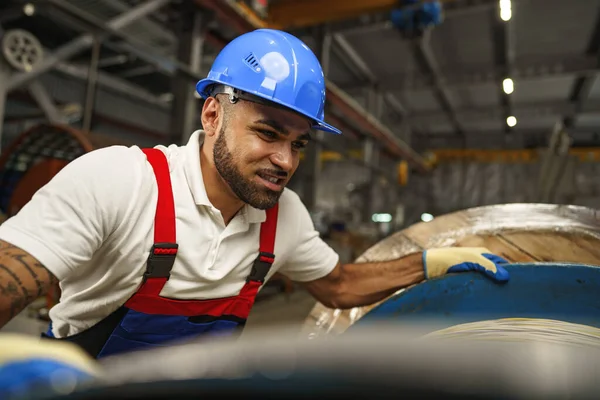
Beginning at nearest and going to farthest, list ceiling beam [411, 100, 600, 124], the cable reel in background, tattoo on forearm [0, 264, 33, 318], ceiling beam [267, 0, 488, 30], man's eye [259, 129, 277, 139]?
1. tattoo on forearm [0, 264, 33, 318]
2. man's eye [259, 129, 277, 139]
3. the cable reel in background
4. ceiling beam [267, 0, 488, 30]
5. ceiling beam [411, 100, 600, 124]

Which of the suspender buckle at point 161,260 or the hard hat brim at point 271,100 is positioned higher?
the hard hat brim at point 271,100

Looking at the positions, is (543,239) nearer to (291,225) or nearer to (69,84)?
(291,225)

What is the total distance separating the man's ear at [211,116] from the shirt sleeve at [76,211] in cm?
27

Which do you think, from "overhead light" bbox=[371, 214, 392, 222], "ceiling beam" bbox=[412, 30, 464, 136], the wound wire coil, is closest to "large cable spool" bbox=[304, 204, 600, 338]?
the wound wire coil

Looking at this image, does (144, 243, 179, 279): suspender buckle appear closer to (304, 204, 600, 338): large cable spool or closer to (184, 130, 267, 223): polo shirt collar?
(184, 130, 267, 223): polo shirt collar

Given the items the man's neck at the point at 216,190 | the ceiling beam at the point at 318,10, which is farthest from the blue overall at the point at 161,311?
the ceiling beam at the point at 318,10

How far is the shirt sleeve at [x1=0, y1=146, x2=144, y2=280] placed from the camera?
2.99 ft

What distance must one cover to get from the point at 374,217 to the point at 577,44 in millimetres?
3989

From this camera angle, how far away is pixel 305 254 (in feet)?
4.97

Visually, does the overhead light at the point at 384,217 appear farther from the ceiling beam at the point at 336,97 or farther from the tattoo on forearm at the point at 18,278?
the tattoo on forearm at the point at 18,278

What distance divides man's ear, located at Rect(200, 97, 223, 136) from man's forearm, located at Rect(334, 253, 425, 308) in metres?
0.72

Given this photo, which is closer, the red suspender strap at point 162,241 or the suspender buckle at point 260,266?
the red suspender strap at point 162,241

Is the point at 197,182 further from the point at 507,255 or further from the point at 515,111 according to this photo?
the point at 515,111

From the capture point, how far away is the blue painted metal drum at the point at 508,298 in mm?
1195
